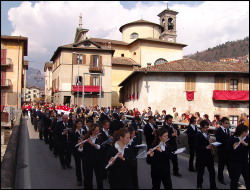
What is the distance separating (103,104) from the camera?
44.0 m

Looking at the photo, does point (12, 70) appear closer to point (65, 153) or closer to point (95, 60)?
point (95, 60)

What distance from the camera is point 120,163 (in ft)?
17.3

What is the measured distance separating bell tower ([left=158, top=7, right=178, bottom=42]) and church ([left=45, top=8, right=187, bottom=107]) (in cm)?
433

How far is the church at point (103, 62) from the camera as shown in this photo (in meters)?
43.8

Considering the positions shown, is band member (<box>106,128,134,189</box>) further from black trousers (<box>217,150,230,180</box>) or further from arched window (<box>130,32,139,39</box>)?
arched window (<box>130,32,139,39</box>)

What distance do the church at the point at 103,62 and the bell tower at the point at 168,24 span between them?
4327mm

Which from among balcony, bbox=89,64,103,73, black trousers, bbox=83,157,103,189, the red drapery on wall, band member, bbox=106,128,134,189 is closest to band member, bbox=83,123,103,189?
black trousers, bbox=83,157,103,189

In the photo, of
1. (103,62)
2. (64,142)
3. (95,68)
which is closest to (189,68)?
(95,68)

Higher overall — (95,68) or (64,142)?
(95,68)

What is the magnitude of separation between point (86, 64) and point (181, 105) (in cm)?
1927

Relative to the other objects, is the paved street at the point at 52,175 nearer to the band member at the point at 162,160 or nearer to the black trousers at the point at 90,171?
the black trousers at the point at 90,171

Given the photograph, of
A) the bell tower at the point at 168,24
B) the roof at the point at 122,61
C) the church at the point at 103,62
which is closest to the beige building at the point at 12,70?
the church at the point at 103,62

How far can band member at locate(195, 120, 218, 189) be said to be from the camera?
699cm

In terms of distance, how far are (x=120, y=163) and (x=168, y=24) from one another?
5998 cm
